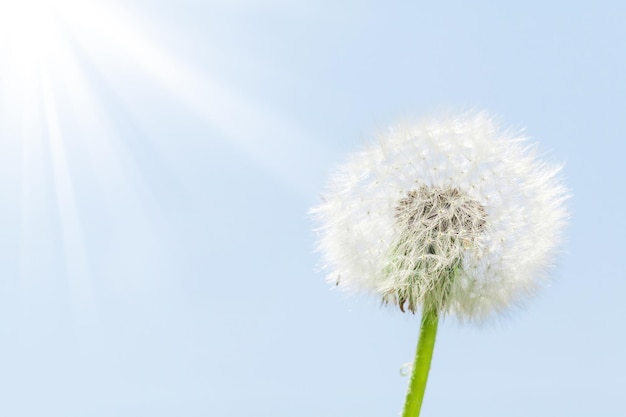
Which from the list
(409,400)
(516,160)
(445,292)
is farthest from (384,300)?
(516,160)

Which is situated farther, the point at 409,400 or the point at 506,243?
the point at 506,243

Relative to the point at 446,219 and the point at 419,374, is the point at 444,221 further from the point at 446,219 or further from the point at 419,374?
the point at 419,374

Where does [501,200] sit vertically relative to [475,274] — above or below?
above

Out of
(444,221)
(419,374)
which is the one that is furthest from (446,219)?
(419,374)

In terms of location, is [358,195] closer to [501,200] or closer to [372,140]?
[372,140]

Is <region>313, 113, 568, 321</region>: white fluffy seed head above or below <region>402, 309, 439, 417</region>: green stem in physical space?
above

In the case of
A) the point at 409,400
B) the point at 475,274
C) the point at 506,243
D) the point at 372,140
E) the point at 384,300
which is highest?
the point at 372,140

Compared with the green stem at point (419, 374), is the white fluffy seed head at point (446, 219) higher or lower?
higher
